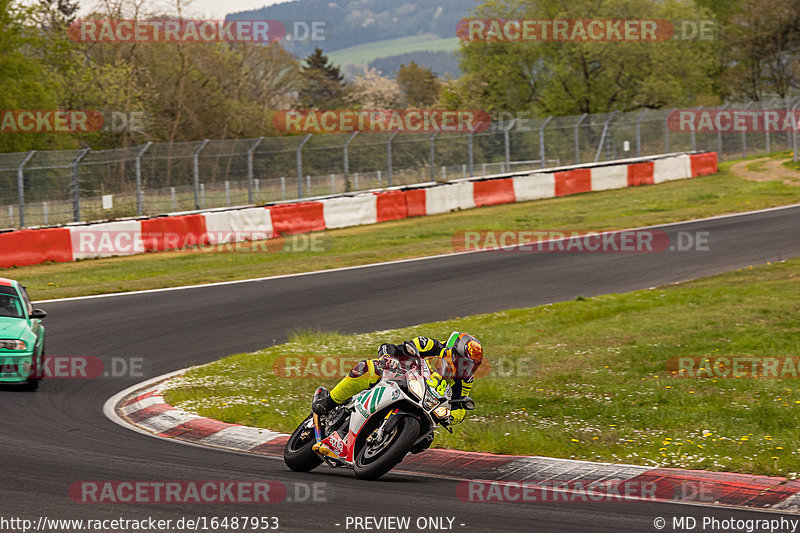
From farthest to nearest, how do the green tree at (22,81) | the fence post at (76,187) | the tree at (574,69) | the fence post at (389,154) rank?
the tree at (574,69) → the green tree at (22,81) → the fence post at (389,154) → the fence post at (76,187)

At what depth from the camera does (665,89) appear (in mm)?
62594

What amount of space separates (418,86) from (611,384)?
5237 inches

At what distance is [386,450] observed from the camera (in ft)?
21.4

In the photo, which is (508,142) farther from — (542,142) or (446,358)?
(446,358)

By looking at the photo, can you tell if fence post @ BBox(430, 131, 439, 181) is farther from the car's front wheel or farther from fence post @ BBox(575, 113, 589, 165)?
the car's front wheel

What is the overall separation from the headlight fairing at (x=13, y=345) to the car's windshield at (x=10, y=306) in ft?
2.42

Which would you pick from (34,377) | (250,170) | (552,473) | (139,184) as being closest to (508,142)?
(250,170)

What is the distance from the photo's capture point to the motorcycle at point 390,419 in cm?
641

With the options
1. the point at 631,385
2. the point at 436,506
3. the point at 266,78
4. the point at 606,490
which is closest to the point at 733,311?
the point at 631,385

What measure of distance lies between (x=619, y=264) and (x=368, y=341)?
873 centimetres

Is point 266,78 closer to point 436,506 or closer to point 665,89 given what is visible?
point 665,89

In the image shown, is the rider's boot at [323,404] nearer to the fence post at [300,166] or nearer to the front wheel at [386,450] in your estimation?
the front wheel at [386,450]

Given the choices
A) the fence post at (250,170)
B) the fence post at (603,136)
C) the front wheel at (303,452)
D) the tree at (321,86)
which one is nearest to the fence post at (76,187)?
the fence post at (250,170)

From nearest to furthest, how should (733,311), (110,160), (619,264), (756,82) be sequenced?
(733,311), (619,264), (110,160), (756,82)
